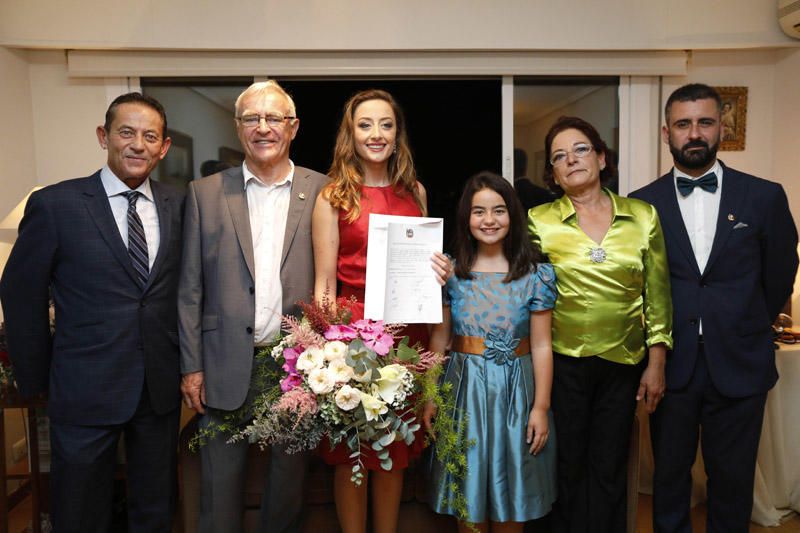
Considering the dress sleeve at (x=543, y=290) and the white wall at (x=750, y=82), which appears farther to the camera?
the white wall at (x=750, y=82)

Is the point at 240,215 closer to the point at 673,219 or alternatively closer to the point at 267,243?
the point at 267,243

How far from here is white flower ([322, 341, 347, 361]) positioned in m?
1.86

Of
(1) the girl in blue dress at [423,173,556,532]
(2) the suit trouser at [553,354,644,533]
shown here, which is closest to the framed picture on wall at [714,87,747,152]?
(2) the suit trouser at [553,354,644,533]

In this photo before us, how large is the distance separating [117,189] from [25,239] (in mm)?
327

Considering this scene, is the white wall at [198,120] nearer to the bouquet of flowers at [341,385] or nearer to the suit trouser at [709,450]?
the bouquet of flowers at [341,385]

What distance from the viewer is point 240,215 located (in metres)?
2.17

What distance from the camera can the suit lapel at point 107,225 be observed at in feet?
6.66

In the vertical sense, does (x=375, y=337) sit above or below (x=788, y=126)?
below

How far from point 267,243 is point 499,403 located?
992 millimetres

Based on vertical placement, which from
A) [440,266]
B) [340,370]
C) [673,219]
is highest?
[673,219]

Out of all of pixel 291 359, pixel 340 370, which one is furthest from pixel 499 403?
pixel 291 359

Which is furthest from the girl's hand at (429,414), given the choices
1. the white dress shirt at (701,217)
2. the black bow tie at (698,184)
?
the black bow tie at (698,184)

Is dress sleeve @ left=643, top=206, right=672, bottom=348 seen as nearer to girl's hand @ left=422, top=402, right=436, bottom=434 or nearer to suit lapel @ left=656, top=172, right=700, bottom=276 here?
suit lapel @ left=656, top=172, right=700, bottom=276

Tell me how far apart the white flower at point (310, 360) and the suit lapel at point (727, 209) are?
1448 mm
